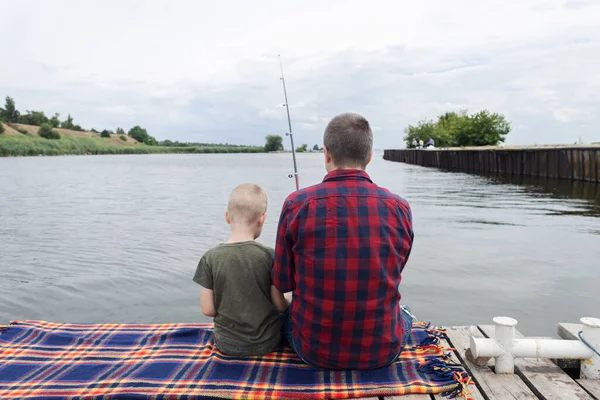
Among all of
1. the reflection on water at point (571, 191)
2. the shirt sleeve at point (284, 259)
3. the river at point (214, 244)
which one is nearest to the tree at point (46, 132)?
the river at point (214, 244)

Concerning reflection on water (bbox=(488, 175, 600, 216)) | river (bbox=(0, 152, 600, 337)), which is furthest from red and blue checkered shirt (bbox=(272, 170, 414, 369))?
reflection on water (bbox=(488, 175, 600, 216))

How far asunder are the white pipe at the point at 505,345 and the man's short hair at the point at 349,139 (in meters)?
1.24

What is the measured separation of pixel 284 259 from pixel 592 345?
182 cm

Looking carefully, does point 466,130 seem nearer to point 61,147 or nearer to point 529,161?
point 529,161

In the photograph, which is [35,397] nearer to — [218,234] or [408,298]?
[408,298]

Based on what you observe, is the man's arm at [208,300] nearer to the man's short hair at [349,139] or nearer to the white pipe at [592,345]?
the man's short hair at [349,139]

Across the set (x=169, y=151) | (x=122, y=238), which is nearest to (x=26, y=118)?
(x=169, y=151)

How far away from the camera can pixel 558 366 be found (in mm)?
2926

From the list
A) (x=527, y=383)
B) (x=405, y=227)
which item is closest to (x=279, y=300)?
(x=405, y=227)

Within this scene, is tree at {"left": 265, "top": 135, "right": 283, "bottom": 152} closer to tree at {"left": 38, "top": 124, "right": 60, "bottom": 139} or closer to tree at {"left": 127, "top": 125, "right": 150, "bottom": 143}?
tree at {"left": 38, "top": 124, "right": 60, "bottom": 139}

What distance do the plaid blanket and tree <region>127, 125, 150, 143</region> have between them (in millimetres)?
133949

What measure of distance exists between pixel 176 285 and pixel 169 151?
123m

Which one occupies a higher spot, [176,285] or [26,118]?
[26,118]

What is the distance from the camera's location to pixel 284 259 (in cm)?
263
